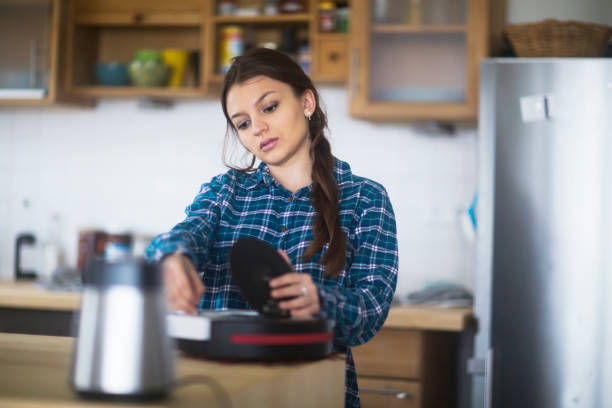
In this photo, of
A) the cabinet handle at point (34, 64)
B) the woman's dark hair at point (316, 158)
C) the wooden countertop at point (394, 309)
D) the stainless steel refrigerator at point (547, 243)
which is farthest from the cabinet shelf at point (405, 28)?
the woman's dark hair at point (316, 158)

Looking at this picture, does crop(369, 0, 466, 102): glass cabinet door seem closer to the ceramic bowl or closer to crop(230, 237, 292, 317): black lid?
the ceramic bowl

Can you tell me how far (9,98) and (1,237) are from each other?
2.23ft

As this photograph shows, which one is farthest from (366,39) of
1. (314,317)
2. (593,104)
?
(314,317)

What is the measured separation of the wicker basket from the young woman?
140cm

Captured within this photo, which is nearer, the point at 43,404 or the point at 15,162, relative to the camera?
the point at 43,404

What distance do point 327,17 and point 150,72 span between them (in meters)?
0.73

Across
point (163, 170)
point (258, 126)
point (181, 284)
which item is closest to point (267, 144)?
point (258, 126)

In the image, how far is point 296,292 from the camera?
3.36ft

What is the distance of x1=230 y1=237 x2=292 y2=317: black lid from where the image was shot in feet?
3.37

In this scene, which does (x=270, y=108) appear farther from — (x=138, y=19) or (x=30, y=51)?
(x=30, y=51)

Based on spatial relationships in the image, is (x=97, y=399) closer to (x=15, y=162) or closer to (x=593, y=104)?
(x=593, y=104)

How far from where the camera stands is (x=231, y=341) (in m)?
0.95

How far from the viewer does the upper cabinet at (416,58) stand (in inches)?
109

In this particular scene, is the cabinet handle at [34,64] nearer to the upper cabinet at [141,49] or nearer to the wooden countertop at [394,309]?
the upper cabinet at [141,49]
